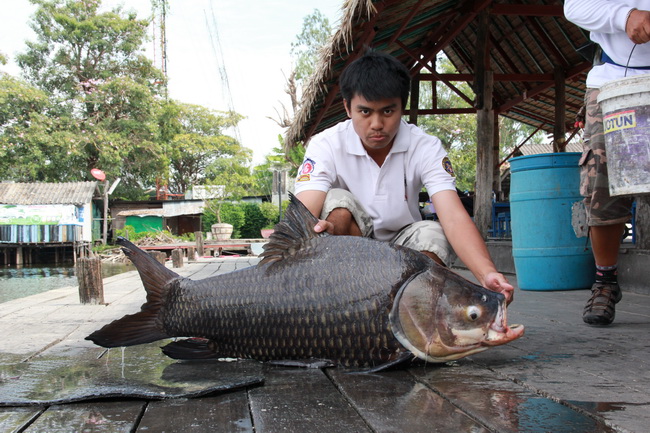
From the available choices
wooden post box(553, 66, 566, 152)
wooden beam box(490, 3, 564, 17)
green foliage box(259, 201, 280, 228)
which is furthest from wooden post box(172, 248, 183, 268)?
green foliage box(259, 201, 280, 228)

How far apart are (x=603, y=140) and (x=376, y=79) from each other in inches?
52.5

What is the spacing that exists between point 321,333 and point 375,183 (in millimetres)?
1030

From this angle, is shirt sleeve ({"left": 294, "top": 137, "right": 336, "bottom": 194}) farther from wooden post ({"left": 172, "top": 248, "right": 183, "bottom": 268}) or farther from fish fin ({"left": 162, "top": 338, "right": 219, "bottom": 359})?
wooden post ({"left": 172, "top": 248, "right": 183, "bottom": 268})

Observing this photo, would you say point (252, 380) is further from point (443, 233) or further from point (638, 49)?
point (638, 49)

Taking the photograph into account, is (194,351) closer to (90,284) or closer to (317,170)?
(317,170)

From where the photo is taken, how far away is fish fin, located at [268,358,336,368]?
80.4 inches

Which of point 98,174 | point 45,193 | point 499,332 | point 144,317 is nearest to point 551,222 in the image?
point 499,332

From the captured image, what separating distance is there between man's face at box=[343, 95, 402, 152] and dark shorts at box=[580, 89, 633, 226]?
3.73 ft

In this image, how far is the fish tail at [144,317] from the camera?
2.23 metres

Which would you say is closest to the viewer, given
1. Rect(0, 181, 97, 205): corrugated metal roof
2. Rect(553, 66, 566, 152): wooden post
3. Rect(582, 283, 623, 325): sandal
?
Rect(582, 283, 623, 325): sandal

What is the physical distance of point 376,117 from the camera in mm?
2521

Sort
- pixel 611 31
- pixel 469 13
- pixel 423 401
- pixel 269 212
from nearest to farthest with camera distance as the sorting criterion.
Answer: pixel 423 401, pixel 611 31, pixel 469 13, pixel 269 212

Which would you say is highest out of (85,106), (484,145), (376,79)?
(85,106)

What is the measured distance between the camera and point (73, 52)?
107ft
